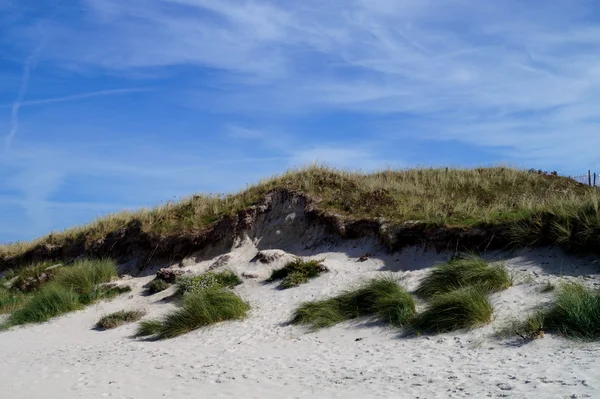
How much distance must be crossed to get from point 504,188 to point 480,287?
35.0 ft

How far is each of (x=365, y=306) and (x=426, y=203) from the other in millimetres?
5602

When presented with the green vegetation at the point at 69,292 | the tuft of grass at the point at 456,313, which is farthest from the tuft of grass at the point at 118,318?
the tuft of grass at the point at 456,313

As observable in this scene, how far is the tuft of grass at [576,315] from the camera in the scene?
8766mm

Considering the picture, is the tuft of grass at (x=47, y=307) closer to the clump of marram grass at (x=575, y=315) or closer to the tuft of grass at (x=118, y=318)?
the tuft of grass at (x=118, y=318)

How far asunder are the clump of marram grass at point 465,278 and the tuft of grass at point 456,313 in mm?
734

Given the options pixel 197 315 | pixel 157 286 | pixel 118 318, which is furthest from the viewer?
pixel 157 286

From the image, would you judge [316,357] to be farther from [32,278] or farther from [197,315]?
[32,278]

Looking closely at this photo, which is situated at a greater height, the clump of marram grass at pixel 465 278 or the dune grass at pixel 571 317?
the clump of marram grass at pixel 465 278

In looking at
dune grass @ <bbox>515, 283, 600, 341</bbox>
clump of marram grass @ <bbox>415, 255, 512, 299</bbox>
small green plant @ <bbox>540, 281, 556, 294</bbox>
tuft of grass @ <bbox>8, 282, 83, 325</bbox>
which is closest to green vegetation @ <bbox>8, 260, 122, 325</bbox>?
tuft of grass @ <bbox>8, 282, 83, 325</bbox>

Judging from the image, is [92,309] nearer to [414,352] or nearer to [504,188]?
[414,352]

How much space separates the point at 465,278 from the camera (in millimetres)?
11656

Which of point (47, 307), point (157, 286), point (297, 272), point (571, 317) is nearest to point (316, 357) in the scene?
point (571, 317)

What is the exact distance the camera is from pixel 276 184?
20.5 metres

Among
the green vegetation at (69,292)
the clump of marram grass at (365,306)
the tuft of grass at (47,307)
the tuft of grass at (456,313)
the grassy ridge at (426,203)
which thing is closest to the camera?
the tuft of grass at (456,313)
